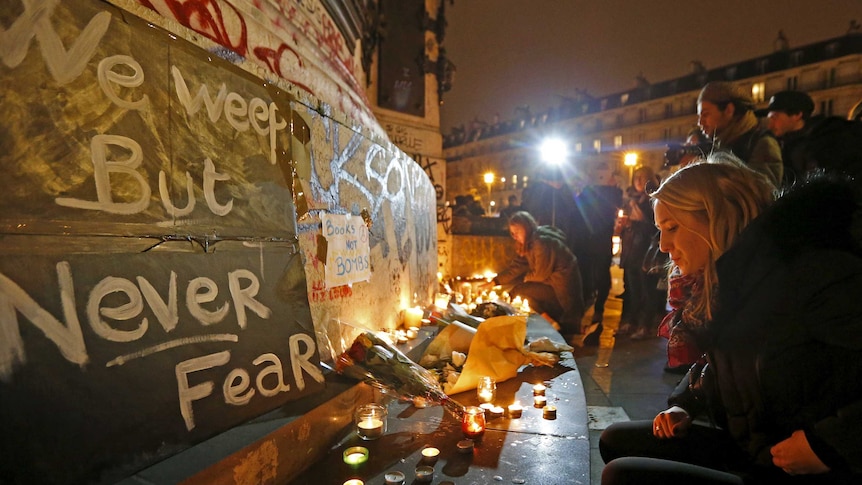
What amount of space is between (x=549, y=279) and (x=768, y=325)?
534 centimetres

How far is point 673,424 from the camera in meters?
2.29

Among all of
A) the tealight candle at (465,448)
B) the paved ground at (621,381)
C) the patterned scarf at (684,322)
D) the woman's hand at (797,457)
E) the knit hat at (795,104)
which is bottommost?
the paved ground at (621,381)

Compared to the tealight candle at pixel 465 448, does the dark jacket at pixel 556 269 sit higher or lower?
higher

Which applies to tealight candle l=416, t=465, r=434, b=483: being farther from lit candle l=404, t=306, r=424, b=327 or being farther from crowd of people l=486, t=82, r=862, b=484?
lit candle l=404, t=306, r=424, b=327

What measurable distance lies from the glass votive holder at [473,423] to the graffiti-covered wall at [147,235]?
88cm

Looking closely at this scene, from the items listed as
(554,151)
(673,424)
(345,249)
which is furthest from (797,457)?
(554,151)

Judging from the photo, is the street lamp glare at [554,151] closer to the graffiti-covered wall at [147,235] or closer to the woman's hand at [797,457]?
the graffiti-covered wall at [147,235]

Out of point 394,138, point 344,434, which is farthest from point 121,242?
point 394,138

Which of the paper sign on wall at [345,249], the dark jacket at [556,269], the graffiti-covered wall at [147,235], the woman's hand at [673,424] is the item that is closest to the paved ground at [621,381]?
the dark jacket at [556,269]

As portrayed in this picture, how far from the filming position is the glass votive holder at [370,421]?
261cm

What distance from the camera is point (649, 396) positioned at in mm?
4734

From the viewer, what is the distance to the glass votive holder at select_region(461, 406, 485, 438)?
2.69 metres

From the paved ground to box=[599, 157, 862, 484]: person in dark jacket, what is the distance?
143cm

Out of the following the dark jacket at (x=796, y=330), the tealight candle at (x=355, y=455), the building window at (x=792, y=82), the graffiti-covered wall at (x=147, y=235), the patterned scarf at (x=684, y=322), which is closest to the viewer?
the graffiti-covered wall at (x=147, y=235)
